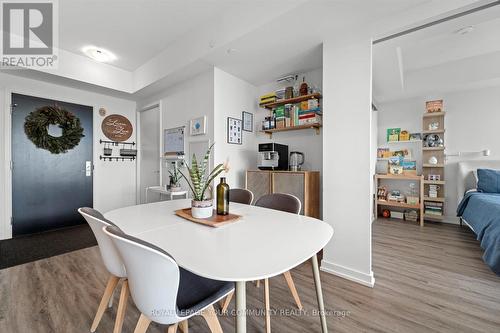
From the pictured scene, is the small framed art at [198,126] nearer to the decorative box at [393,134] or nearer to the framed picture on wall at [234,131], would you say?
the framed picture on wall at [234,131]

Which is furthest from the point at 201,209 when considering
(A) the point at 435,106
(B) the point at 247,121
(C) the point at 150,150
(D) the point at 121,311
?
(A) the point at 435,106

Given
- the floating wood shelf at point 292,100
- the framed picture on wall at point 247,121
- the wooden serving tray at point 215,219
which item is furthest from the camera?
the framed picture on wall at point 247,121

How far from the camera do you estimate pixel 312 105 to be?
2695 mm

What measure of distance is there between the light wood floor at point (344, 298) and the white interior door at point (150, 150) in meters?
1.78

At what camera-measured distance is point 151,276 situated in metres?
0.78

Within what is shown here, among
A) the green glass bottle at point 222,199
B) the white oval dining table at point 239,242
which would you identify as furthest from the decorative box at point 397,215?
the green glass bottle at point 222,199

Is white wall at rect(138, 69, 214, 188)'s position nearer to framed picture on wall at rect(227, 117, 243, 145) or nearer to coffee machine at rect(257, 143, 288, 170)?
framed picture on wall at rect(227, 117, 243, 145)

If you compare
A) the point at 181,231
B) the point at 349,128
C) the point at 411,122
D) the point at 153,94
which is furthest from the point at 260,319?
the point at 411,122

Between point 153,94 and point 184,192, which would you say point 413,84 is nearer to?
point 184,192

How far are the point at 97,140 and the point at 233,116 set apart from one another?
2.68m

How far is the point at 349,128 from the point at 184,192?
7.73 ft

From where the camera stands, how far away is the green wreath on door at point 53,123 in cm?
317

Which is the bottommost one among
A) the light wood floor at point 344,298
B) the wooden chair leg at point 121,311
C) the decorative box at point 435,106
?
the light wood floor at point 344,298

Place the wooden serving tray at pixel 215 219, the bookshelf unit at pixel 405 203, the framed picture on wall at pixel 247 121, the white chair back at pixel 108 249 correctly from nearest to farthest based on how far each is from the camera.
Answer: the white chair back at pixel 108 249 < the wooden serving tray at pixel 215 219 < the framed picture on wall at pixel 247 121 < the bookshelf unit at pixel 405 203
